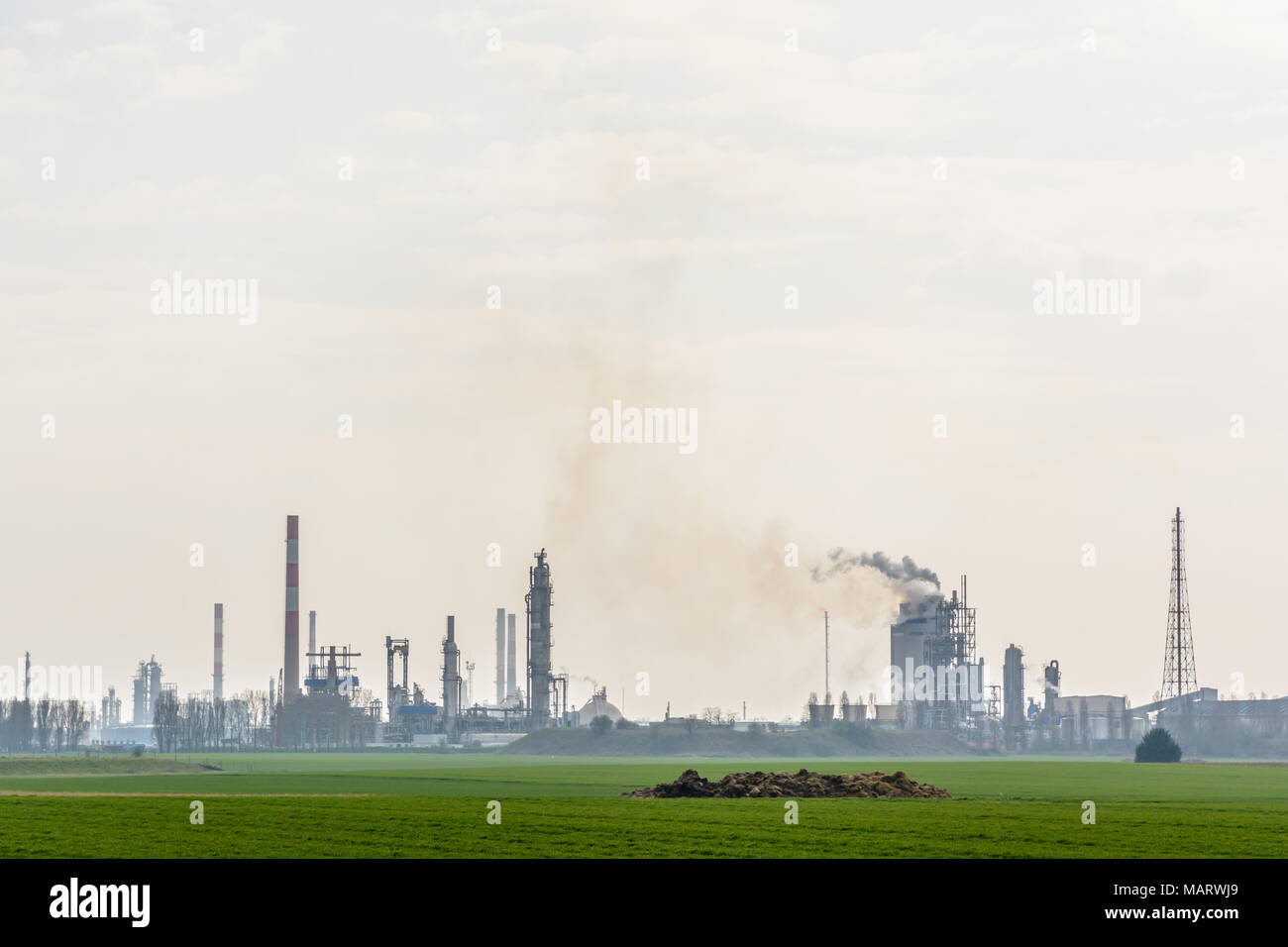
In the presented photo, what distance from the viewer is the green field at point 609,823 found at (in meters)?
38.9

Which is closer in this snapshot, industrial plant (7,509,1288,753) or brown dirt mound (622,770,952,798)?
brown dirt mound (622,770,952,798)

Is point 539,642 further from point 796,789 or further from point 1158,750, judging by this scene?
point 796,789

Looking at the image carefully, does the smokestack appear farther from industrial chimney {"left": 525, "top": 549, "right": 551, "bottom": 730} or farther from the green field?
the green field

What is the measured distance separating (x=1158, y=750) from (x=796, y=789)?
75.8 m

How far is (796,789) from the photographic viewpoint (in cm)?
6216

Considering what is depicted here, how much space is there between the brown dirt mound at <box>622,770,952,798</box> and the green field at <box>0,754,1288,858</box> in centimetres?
181

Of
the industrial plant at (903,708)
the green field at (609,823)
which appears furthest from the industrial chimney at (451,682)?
the green field at (609,823)

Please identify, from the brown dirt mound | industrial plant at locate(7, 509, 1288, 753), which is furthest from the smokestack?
the brown dirt mound

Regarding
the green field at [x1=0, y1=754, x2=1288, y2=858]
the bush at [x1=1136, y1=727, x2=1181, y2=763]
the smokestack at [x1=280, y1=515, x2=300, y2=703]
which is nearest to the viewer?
the green field at [x1=0, y1=754, x2=1288, y2=858]

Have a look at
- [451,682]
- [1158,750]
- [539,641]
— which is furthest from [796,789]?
[451,682]

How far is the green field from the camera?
128 ft
